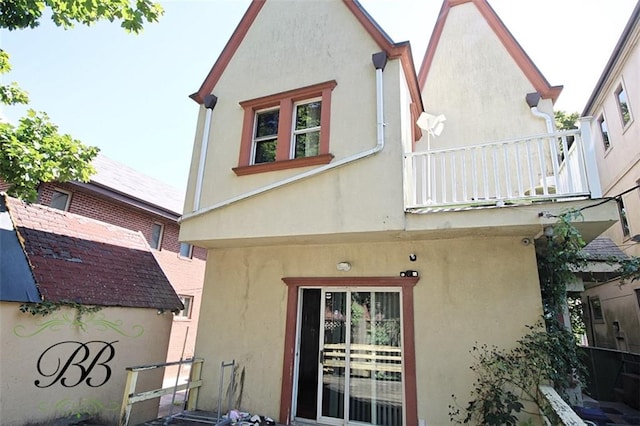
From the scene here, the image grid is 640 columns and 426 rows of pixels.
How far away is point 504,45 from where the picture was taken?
30.4ft

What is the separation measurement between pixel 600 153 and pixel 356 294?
14.0 m

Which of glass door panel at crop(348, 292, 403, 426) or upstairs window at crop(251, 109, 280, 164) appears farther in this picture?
upstairs window at crop(251, 109, 280, 164)

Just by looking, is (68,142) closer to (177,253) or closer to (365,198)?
(365,198)

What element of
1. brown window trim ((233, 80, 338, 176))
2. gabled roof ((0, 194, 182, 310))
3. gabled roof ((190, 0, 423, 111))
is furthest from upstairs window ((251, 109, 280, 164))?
gabled roof ((0, 194, 182, 310))

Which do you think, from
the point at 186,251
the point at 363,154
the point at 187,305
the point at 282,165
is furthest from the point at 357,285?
the point at 187,305

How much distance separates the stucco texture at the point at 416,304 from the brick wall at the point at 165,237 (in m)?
6.25

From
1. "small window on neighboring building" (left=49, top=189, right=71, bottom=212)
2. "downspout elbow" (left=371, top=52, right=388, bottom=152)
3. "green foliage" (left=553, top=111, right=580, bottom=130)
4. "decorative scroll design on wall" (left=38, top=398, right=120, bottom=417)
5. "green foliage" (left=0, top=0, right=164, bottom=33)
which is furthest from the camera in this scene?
"green foliage" (left=553, top=111, right=580, bottom=130)

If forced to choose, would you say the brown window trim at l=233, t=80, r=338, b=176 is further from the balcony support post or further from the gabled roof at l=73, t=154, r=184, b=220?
the gabled roof at l=73, t=154, r=184, b=220

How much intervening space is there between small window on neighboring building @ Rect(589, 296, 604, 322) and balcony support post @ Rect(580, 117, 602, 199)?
39.9ft

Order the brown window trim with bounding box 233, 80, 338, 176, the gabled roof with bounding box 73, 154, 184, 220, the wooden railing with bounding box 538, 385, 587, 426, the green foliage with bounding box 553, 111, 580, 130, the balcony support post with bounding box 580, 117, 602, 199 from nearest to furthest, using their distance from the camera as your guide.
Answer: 1. the wooden railing with bounding box 538, 385, 587, 426
2. the balcony support post with bounding box 580, 117, 602, 199
3. the brown window trim with bounding box 233, 80, 338, 176
4. the gabled roof with bounding box 73, 154, 184, 220
5. the green foliage with bounding box 553, 111, 580, 130

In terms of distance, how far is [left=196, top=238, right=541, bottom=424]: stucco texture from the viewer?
548cm

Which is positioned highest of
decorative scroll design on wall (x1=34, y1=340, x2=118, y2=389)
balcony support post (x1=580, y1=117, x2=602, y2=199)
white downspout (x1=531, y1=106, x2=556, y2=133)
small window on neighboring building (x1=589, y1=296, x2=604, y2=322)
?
white downspout (x1=531, y1=106, x2=556, y2=133)

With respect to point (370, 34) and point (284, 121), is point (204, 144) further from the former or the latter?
point (370, 34)

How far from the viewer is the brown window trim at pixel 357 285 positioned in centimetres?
557
